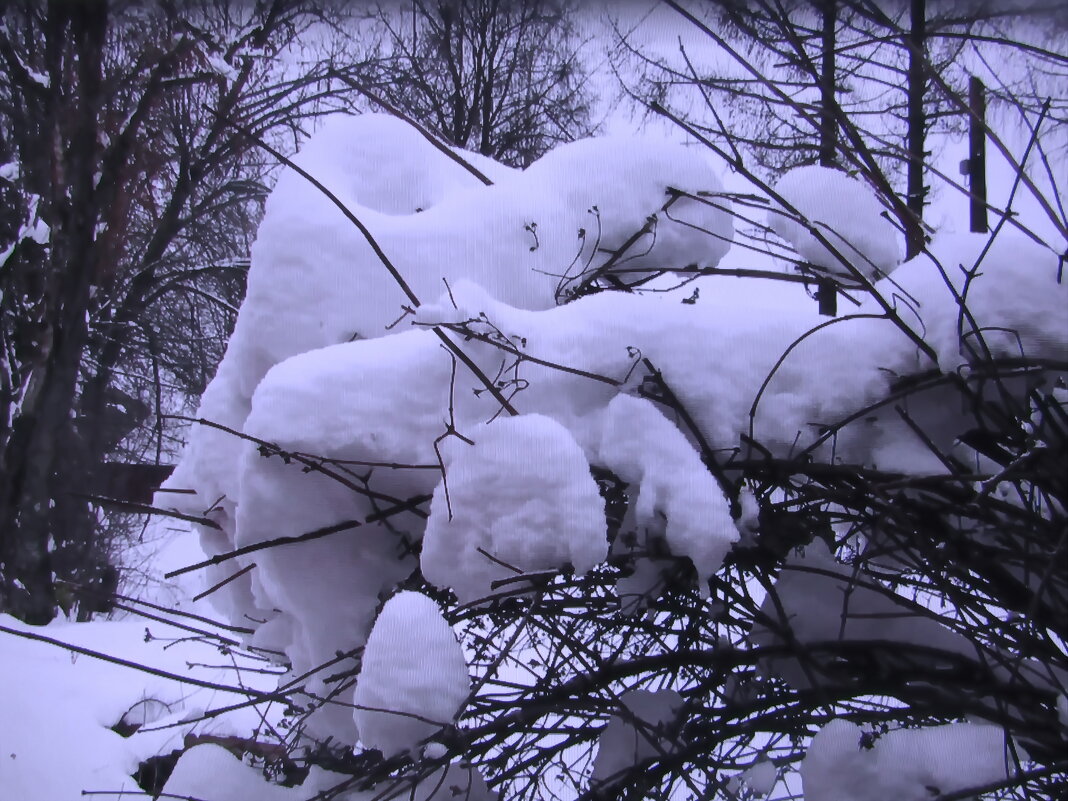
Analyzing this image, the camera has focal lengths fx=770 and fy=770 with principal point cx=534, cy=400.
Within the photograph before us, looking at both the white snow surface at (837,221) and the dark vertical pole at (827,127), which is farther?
the white snow surface at (837,221)

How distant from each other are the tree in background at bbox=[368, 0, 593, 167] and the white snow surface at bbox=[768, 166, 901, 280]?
19.0 feet

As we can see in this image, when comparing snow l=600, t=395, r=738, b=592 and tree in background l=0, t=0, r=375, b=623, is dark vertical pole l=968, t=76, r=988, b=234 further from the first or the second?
tree in background l=0, t=0, r=375, b=623

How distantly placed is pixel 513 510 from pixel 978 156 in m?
0.95

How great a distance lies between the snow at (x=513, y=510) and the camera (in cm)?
108

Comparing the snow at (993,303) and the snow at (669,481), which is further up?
the snow at (993,303)

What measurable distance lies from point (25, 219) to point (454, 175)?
7.25 metres

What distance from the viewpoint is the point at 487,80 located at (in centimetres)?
728

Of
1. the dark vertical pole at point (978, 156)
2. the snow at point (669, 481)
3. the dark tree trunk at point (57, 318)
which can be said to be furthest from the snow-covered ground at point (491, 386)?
the dark tree trunk at point (57, 318)

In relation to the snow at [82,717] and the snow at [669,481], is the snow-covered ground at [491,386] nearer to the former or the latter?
the snow at [669,481]

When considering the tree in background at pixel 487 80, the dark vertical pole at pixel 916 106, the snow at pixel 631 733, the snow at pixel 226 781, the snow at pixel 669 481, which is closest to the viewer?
the snow at pixel 669 481

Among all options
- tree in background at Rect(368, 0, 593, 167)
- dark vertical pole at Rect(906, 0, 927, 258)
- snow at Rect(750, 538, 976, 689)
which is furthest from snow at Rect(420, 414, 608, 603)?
tree in background at Rect(368, 0, 593, 167)

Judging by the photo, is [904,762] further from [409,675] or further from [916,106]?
[916,106]

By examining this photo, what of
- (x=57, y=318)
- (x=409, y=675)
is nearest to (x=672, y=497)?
(x=409, y=675)

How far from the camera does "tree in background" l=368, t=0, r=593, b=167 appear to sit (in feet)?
23.0
